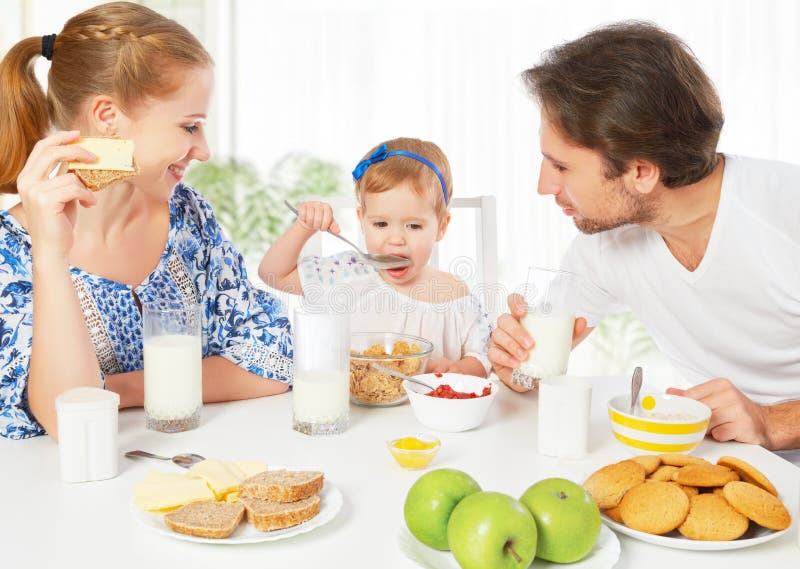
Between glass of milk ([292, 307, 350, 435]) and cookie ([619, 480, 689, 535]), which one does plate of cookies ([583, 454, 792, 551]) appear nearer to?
cookie ([619, 480, 689, 535])

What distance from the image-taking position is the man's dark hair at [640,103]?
176 cm

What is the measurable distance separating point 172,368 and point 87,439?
230 mm

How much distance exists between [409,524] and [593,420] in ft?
2.14

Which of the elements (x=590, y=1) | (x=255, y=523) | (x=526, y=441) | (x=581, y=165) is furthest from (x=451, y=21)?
(x=255, y=523)

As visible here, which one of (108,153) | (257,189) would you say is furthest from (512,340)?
(257,189)

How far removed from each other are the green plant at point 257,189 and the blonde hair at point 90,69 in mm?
2685

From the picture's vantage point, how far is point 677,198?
184cm

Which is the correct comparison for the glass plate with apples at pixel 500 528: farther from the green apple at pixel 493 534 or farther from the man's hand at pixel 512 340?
the man's hand at pixel 512 340

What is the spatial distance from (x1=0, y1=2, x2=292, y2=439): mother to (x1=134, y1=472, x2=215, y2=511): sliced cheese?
0.34 meters

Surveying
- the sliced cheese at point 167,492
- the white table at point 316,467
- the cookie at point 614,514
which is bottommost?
the white table at point 316,467

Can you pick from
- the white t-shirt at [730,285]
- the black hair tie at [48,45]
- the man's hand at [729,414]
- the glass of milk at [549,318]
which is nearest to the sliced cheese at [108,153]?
the black hair tie at [48,45]

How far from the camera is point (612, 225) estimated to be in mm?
1869

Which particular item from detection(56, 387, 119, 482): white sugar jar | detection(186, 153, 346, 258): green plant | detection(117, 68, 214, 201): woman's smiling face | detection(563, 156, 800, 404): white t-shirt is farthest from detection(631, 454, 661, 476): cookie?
detection(186, 153, 346, 258): green plant

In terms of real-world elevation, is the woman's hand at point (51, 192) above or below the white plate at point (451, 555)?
above
